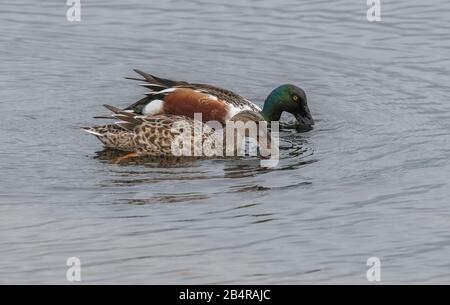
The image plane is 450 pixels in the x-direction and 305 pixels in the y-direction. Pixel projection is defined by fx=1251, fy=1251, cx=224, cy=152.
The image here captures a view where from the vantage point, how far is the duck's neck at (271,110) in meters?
15.7

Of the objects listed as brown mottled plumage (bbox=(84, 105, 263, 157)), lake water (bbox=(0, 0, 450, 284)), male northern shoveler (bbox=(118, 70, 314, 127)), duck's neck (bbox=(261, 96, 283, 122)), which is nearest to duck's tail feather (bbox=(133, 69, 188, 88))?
male northern shoveler (bbox=(118, 70, 314, 127))

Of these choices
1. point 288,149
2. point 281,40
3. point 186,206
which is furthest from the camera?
point 281,40

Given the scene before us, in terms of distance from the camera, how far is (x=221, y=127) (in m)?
15.1

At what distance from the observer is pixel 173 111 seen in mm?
15281

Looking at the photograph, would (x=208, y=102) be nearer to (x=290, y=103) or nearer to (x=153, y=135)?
(x=290, y=103)

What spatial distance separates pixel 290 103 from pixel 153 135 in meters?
2.24

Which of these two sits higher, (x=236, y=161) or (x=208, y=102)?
(x=208, y=102)

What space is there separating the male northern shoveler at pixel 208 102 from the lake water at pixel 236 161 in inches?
16.8

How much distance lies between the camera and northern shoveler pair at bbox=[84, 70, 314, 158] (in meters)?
14.1

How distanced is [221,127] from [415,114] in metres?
2.37

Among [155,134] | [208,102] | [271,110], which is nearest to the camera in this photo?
[155,134]

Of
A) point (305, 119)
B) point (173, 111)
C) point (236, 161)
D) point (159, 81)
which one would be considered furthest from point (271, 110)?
point (236, 161)

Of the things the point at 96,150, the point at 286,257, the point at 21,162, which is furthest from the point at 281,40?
the point at 286,257
